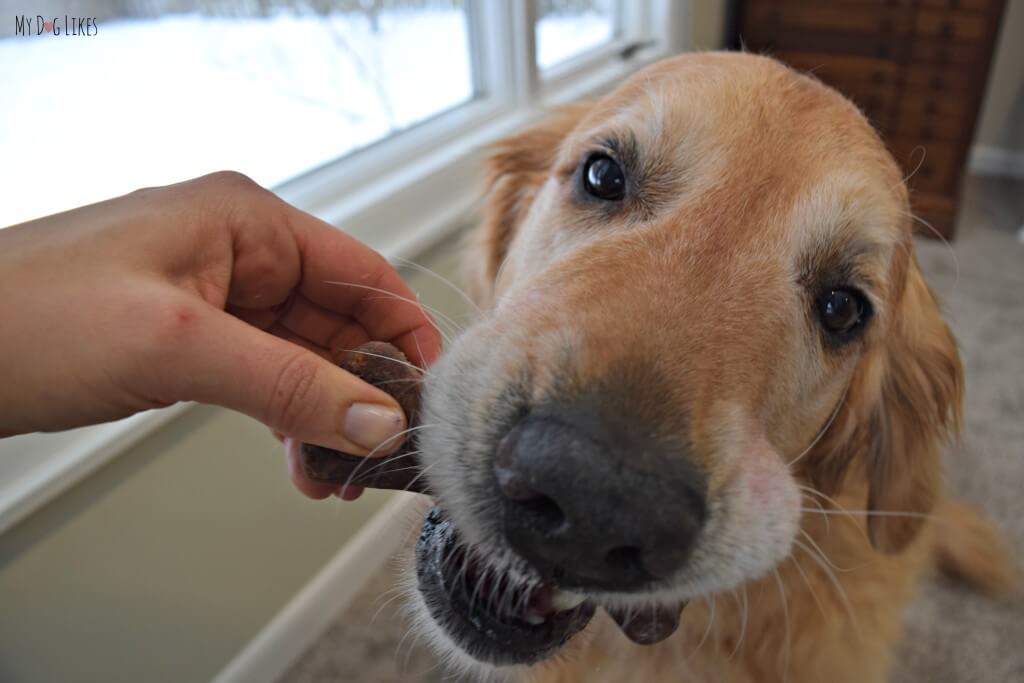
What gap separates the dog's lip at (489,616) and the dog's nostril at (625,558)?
16 centimetres

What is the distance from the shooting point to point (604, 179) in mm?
1094

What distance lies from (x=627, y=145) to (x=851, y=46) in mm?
2724

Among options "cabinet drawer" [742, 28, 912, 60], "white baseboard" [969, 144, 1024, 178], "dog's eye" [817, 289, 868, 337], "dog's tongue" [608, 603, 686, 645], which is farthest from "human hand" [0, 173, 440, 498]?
"white baseboard" [969, 144, 1024, 178]

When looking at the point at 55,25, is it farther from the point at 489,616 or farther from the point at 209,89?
the point at 489,616

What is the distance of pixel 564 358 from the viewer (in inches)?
28.1

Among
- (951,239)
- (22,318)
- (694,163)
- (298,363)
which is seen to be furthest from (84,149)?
(951,239)

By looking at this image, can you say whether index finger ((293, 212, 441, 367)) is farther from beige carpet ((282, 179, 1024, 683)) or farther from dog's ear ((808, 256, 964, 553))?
dog's ear ((808, 256, 964, 553))

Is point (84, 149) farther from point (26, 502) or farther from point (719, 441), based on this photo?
point (719, 441)

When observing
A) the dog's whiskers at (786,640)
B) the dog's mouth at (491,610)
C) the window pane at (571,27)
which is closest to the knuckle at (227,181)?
the dog's mouth at (491,610)

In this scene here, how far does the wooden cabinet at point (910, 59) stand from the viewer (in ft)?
9.70

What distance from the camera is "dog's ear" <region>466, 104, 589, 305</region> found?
138 centimetres

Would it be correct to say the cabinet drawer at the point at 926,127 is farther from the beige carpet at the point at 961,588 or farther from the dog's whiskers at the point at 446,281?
the dog's whiskers at the point at 446,281

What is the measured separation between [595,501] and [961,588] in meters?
1.69

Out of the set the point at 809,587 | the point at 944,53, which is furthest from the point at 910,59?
the point at 809,587
